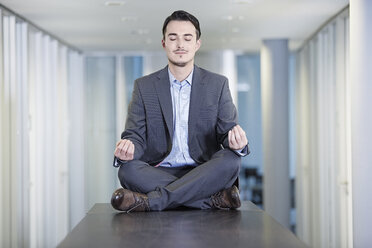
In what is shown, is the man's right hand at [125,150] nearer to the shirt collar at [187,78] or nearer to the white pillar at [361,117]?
the shirt collar at [187,78]

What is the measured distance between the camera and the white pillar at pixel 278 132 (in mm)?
6695

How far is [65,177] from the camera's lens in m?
6.96

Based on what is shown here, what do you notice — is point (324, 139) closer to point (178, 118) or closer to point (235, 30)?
point (235, 30)

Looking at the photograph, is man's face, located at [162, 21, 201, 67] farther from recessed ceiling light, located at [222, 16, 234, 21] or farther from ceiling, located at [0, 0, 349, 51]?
recessed ceiling light, located at [222, 16, 234, 21]

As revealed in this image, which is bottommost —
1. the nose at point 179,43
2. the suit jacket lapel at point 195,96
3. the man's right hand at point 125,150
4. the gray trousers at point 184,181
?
the gray trousers at point 184,181

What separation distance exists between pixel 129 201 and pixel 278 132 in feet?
14.0

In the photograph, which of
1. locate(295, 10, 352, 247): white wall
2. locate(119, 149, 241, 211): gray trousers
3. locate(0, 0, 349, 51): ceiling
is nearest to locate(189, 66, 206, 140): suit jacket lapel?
locate(119, 149, 241, 211): gray trousers

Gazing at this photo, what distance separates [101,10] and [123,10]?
20 cm

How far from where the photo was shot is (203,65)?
8289mm

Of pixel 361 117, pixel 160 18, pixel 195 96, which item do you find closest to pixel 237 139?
pixel 195 96

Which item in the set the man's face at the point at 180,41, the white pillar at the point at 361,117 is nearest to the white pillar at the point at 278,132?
the white pillar at the point at 361,117

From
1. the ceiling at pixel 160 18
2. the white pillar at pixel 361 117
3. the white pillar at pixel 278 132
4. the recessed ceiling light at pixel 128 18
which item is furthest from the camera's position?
the white pillar at pixel 278 132

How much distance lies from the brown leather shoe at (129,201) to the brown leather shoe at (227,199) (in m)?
0.35

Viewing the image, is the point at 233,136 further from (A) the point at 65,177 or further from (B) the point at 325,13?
(A) the point at 65,177
